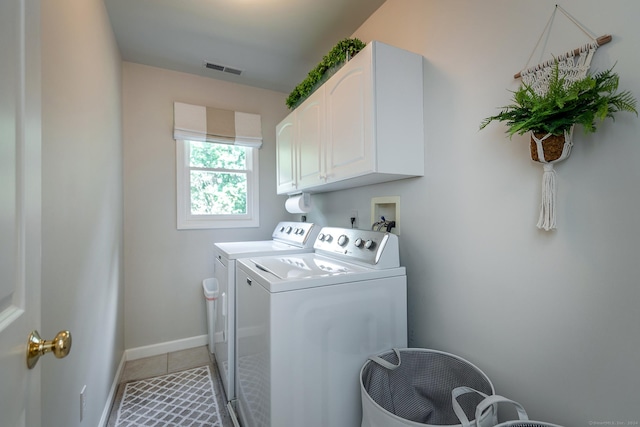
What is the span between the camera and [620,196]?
83cm

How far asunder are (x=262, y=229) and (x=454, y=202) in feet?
6.89

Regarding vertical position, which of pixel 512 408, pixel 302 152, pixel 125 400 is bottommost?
pixel 125 400

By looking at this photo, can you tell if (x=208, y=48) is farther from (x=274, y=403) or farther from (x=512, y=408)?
(x=512, y=408)

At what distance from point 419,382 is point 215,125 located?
2.60m

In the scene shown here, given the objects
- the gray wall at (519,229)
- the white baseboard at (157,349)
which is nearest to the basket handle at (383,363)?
the gray wall at (519,229)

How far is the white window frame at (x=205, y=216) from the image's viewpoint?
8.66 ft

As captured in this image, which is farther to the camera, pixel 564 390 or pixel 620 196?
pixel 564 390

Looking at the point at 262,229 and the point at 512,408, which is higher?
the point at 262,229

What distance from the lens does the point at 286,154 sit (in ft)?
7.69

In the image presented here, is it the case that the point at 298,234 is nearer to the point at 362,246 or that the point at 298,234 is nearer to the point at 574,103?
the point at 362,246

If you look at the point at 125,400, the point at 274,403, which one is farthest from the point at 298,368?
the point at 125,400

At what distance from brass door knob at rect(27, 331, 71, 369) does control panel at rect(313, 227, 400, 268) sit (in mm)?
1129

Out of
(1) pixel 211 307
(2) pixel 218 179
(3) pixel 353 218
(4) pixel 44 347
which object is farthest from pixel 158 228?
(4) pixel 44 347

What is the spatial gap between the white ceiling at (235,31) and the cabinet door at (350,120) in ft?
1.96
